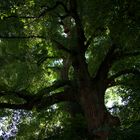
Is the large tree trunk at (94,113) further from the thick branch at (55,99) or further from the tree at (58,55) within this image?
the thick branch at (55,99)

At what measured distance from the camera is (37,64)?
15.4 meters

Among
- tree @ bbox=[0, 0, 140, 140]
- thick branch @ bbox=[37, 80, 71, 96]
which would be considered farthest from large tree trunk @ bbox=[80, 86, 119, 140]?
thick branch @ bbox=[37, 80, 71, 96]

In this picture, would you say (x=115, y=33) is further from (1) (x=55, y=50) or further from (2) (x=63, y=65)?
(2) (x=63, y=65)

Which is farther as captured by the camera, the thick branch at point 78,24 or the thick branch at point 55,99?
the thick branch at point 55,99

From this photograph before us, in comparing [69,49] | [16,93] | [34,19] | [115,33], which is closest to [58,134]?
[16,93]

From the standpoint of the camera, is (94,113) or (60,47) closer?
(94,113)

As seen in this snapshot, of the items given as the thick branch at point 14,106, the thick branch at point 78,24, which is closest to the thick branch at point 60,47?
the thick branch at point 78,24

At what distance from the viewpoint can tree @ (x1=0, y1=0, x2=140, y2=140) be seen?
12805mm

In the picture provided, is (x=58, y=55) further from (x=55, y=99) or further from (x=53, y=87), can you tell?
(x=55, y=99)

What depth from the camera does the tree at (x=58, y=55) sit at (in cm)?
1280

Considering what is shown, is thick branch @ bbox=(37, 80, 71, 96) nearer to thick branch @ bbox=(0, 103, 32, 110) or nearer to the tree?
the tree

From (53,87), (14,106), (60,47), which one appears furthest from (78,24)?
(14,106)

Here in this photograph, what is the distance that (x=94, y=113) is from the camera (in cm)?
1373

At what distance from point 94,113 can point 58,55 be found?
3.66m
